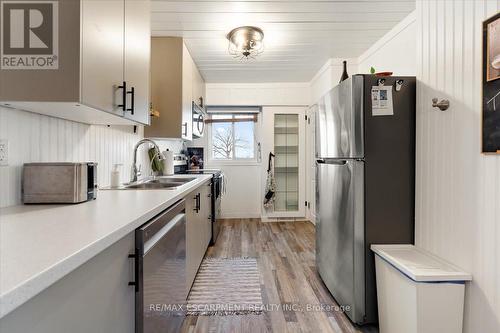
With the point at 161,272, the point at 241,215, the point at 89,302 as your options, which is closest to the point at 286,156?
the point at 241,215

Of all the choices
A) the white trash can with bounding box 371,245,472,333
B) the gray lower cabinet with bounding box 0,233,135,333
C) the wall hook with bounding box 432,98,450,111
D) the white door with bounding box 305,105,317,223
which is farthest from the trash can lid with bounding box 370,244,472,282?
the white door with bounding box 305,105,317,223

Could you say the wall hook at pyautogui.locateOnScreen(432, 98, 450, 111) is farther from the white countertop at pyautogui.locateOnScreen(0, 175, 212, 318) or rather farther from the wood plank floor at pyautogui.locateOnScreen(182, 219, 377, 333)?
the white countertop at pyautogui.locateOnScreen(0, 175, 212, 318)

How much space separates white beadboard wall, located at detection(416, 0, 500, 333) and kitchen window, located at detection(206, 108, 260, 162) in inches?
133

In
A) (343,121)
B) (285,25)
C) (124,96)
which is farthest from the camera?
(285,25)

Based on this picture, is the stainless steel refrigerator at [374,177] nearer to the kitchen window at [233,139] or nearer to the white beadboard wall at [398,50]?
the white beadboard wall at [398,50]

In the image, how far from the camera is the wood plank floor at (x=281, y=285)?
5.65 ft

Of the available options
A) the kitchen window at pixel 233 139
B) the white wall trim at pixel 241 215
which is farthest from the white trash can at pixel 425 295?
the kitchen window at pixel 233 139

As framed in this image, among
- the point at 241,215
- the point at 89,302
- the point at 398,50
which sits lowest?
the point at 241,215

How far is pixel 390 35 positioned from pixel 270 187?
2699 millimetres

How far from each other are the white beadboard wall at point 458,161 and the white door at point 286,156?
9.43ft

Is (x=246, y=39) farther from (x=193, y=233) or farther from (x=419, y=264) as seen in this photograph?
(x=419, y=264)

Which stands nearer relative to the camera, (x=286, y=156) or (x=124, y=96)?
(x=124, y=96)

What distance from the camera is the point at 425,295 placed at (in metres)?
1.32

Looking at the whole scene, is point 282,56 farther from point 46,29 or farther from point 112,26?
point 46,29
